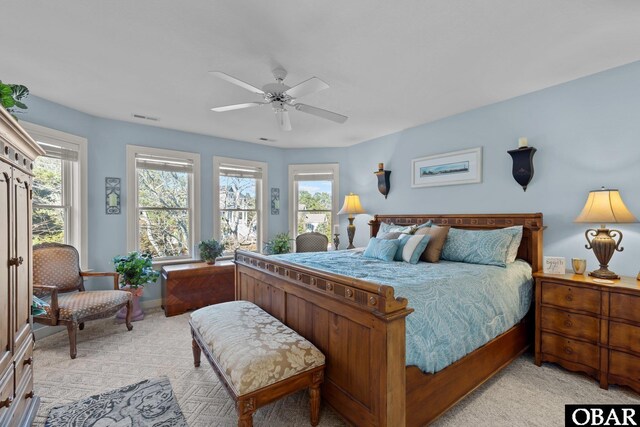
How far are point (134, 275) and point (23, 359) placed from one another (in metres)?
2.03

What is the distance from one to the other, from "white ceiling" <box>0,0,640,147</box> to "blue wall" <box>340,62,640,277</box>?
187 millimetres

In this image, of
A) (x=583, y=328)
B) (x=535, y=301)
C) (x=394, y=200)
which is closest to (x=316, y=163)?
(x=394, y=200)

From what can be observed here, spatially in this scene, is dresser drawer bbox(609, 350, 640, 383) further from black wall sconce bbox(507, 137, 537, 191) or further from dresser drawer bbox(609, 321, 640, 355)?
black wall sconce bbox(507, 137, 537, 191)

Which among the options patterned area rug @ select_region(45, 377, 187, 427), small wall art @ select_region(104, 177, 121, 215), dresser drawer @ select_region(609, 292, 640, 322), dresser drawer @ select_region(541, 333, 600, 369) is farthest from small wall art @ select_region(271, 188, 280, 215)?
dresser drawer @ select_region(609, 292, 640, 322)

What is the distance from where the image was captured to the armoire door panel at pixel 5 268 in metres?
1.41

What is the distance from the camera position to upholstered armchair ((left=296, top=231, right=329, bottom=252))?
4898 mm

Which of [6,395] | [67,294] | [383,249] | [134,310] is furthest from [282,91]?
[67,294]

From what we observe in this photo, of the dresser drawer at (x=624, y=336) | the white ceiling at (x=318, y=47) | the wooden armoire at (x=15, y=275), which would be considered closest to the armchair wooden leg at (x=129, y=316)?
the wooden armoire at (x=15, y=275)

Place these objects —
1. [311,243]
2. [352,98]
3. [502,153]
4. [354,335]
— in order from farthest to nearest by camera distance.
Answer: [311,243] < [502,153] < [352,98] < [354,335]

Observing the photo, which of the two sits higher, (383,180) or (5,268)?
(383,180)

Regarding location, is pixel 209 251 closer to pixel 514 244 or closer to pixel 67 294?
pixel 67 294

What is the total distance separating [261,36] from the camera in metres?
2.03

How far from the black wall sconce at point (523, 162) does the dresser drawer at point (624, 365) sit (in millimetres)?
1621

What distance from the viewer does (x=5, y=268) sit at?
146 cm
